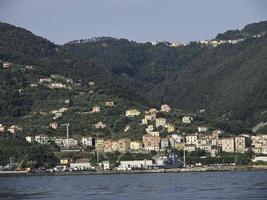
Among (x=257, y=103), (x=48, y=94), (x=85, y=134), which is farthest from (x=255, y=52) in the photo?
(x=85, y=134)

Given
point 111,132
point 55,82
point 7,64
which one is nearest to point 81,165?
point 111,132

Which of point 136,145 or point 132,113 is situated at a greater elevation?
point 132,113

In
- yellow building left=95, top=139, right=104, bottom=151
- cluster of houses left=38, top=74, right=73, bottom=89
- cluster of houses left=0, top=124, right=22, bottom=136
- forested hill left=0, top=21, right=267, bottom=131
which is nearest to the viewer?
yellow building left=95, top=139, right=104, bottom=151

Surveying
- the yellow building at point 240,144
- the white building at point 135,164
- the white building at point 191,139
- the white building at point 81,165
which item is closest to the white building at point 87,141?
the white building at point 81,165

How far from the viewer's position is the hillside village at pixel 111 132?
3755 inches

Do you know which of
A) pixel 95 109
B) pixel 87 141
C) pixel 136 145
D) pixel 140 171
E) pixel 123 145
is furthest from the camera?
pixel 95 109

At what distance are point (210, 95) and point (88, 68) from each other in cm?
2638

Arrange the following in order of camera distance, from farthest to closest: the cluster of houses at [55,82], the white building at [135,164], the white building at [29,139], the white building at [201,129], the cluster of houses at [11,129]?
the cluster of houses at [55,82]
the white building at [201,129]
the cluster of houses at [11,129]
the white building at [29,139]
the white building at [135,164]

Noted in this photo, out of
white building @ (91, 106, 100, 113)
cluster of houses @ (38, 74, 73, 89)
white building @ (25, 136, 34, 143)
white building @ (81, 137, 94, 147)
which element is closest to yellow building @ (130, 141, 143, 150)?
white building @ (81, 137, 94, 147)

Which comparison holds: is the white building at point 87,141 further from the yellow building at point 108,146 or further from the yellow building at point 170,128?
the yellow building at point 170,128

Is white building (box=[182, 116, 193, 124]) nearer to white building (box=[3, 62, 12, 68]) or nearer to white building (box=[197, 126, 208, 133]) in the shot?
white building (box=[197, 126, 208, 133])

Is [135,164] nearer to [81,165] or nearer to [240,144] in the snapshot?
[81,165]

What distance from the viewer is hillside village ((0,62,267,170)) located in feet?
313

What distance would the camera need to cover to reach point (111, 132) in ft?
343
